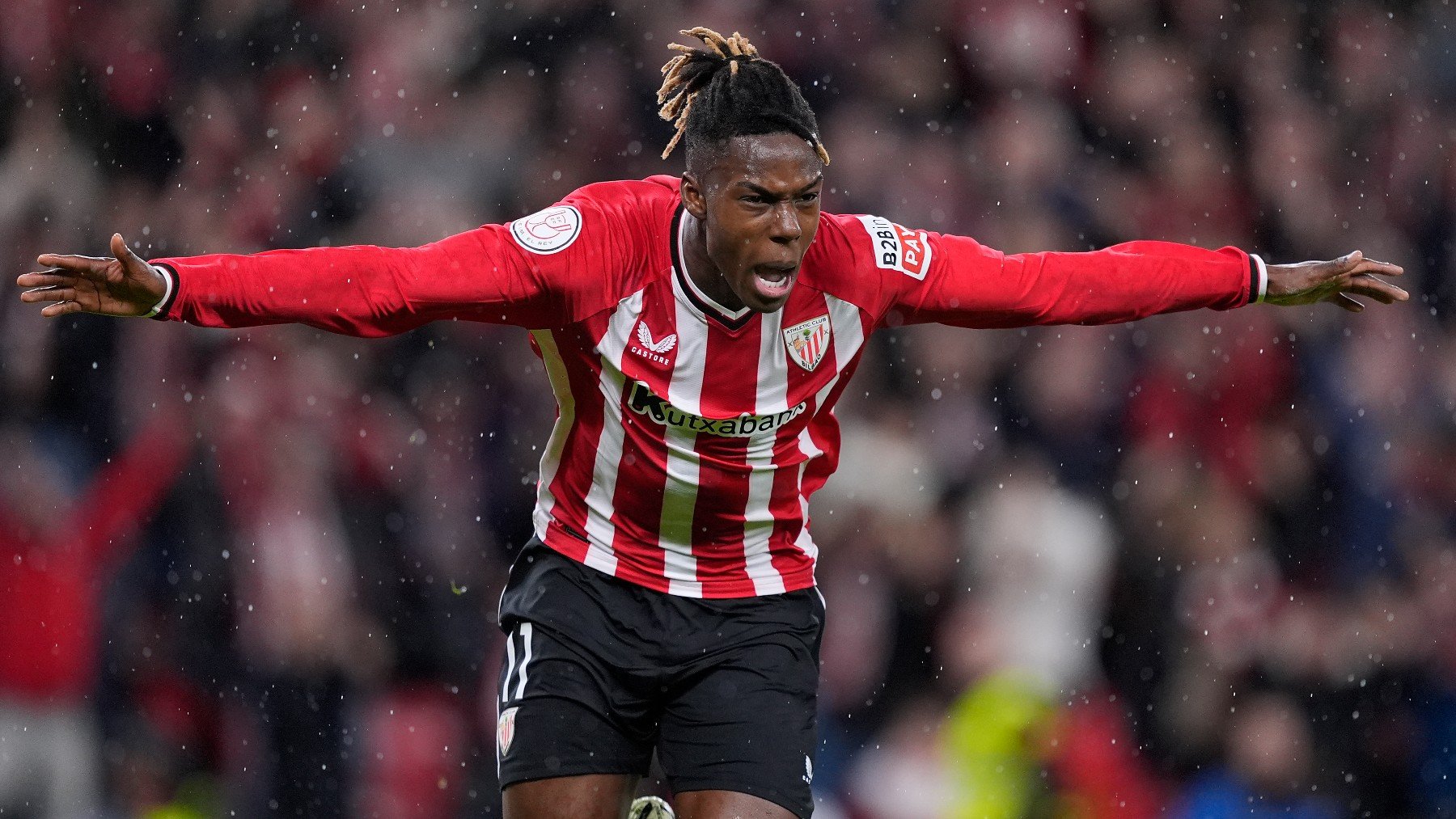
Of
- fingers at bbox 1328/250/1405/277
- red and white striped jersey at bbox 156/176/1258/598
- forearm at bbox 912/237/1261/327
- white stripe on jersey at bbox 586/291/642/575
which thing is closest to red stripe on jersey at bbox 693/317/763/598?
red and white striped jersey at bbox 156/176/1258/598

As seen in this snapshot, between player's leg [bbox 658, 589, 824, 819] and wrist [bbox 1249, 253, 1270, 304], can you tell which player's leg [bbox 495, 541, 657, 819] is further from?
wrist [bbox 1249, 253, 1270, 304]

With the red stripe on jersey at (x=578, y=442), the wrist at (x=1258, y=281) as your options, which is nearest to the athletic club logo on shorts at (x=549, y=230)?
the red stripe on jersey at (x=578, y=442)

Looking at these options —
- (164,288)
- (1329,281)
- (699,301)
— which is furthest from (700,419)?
(1329,281)

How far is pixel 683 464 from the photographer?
306 cm

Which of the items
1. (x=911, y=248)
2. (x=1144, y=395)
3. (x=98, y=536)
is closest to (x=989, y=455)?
(x=1144, y=395)

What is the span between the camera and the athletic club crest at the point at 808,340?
3025 mm

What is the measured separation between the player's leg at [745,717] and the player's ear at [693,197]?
741mm

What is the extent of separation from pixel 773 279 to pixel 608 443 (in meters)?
0.47

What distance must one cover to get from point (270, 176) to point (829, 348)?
2612 millimetres

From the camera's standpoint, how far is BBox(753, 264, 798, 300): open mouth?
2.83m

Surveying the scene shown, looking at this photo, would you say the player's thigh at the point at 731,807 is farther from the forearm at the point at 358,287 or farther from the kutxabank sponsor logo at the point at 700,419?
the forearm at the point at 358,287

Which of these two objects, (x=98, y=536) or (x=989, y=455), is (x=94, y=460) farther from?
(x=989, y=455)

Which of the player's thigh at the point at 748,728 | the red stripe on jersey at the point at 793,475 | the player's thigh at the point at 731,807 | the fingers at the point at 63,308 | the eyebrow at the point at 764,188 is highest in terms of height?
the eyebrow at the point at 764,188

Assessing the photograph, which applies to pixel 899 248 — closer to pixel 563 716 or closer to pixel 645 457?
pixel 645 457
